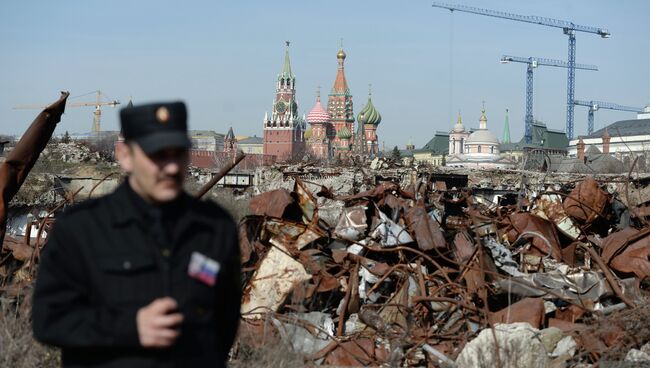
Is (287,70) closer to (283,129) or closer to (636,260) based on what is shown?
(283,129)

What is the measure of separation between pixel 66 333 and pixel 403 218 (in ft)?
17.8

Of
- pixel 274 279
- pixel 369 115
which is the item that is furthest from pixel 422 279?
pixel 369 115

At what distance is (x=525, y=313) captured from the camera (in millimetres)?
5508

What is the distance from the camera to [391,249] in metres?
6.55

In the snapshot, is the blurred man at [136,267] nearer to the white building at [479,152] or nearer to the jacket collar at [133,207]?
the jacket collar at [133,207]

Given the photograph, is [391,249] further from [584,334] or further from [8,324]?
[8,324]

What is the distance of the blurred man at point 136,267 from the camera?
186 cm

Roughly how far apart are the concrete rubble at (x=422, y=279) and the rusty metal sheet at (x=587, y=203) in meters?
0.01

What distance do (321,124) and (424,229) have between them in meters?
145

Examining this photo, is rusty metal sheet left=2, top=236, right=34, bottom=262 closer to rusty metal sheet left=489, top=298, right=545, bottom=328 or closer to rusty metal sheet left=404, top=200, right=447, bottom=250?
rusty metal sheet left=404, top=200, right=447, bottom=250

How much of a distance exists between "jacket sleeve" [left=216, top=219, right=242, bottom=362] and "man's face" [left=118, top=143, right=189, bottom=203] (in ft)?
0.59

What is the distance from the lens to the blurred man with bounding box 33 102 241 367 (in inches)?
73.0


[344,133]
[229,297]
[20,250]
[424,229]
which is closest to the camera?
[229,297]

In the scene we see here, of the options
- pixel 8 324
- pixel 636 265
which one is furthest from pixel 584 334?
pixel 8 324
